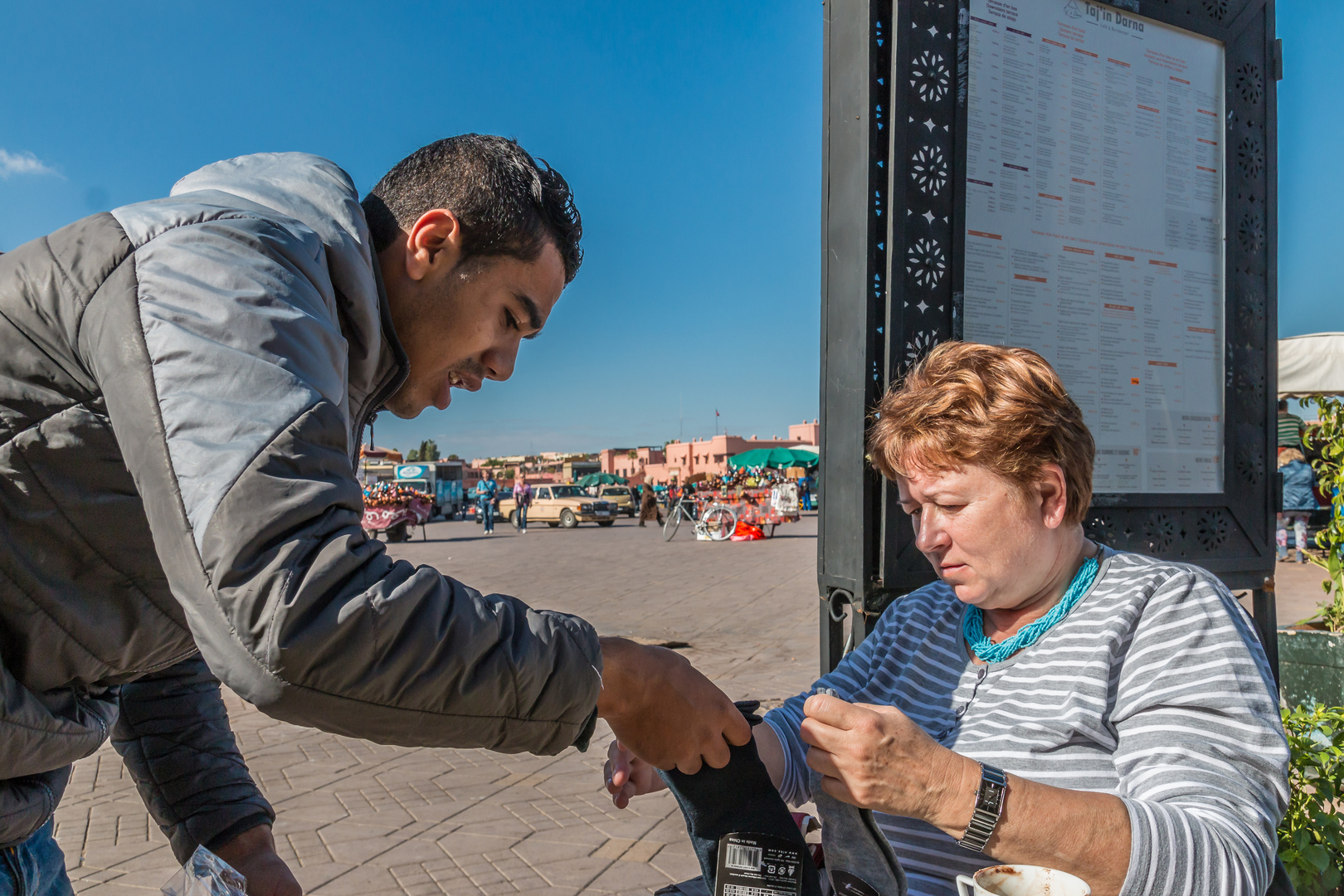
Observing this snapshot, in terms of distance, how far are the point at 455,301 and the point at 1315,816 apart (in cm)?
251

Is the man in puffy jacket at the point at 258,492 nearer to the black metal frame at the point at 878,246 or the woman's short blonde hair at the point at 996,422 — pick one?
the woman's short blonde hair at the point at 996,422

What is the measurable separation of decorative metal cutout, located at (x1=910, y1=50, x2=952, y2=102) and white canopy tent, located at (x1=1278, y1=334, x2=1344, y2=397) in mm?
5036

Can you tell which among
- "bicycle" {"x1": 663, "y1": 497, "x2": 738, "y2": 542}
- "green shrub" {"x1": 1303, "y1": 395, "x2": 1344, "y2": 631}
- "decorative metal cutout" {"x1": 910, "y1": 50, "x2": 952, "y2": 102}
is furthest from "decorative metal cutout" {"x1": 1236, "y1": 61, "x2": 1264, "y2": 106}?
"bicycle" {"x1": 663, "y1": 497, "x2": 738, "y2": 542}

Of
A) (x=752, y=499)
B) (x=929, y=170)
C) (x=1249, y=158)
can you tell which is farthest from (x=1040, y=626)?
(x=752, y=499)

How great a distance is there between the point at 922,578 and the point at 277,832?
2851 millimetres

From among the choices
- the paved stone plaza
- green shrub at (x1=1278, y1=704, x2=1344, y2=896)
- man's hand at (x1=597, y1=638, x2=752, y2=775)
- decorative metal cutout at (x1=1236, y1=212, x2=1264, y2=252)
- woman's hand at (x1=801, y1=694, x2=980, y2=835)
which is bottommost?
the paved stone plaza

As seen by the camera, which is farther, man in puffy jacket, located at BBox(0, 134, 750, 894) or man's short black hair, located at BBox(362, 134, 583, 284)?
man's short black hair, located at BBox(362, 134, 583, 284)

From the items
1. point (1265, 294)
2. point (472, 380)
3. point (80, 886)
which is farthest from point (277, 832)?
point (1265, 294)

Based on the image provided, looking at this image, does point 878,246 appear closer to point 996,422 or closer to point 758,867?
point 996,422

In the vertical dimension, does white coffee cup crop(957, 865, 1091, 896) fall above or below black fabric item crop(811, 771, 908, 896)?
above

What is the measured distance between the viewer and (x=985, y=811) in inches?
51.4

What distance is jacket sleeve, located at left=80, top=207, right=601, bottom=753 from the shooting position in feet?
2.62

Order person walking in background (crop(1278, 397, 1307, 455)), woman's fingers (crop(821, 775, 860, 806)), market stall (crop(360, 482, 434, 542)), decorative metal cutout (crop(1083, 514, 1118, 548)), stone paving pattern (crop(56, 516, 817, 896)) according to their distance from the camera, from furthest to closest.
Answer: market stall (crop(360, 482, 434, 542)) < person walking in background (crop(1278, 397, 1307, 455)) < stone paving pattern (crop(56, 516, 817, 896)) < decorative metal cutout (crop(1083, 514, 1118, 548)) < woman's fingers (crop(821, 775, 860, 806))

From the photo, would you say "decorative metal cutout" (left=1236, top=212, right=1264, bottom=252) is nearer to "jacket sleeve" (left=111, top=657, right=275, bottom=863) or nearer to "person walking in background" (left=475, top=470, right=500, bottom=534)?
"jacket sleeve" (left=111, top=657, right=275, bottom=863)
